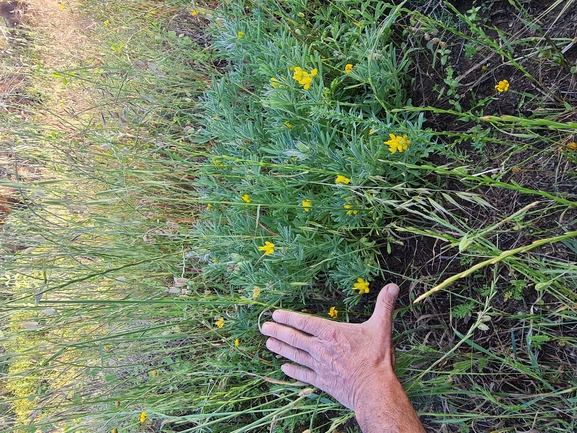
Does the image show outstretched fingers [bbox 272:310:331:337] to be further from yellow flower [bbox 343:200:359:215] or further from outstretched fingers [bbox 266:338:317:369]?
yellow flower [bbox 343:200:359:215]

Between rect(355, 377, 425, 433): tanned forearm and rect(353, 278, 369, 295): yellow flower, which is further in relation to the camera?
rect(353, 278, 369, 295): yellow flower

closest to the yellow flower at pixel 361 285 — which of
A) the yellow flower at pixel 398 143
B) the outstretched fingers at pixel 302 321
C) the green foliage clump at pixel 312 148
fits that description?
the green foliage clump at pixel 312 148

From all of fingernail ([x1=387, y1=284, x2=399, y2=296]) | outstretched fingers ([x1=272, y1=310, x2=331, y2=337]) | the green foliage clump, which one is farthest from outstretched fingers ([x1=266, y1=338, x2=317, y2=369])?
fingernail ([x1=387, y1=284, x2=399, y2=296])

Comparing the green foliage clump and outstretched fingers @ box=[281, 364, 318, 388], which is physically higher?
the green foliage clump

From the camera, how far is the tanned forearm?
1.60 m

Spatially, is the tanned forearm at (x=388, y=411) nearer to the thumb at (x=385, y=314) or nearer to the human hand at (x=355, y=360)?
the human hand at (x=355, y=360)

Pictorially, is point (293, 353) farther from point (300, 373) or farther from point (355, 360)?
point (355, 360)

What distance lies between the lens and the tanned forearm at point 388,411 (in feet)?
5.26

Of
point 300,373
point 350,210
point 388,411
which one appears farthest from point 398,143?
point 300,373

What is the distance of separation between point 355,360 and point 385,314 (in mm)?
259

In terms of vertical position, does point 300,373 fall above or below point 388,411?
below

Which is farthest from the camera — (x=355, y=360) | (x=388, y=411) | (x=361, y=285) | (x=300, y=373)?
(x=300, y=373)

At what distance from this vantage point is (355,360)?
183 cm

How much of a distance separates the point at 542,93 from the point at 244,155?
157 cm
